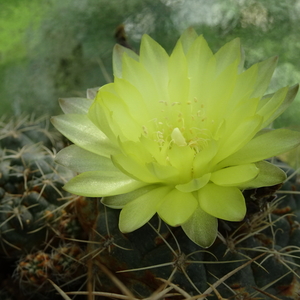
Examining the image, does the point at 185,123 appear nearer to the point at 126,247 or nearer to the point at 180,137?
the point at 180,137

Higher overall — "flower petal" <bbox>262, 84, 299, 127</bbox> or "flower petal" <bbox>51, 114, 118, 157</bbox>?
"flower petal" <bbox>51, 114, 118, 157</bbox>

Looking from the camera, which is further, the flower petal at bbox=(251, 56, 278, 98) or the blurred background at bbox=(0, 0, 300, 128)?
the blurred background at bbox=(0, 0, 300, 128)

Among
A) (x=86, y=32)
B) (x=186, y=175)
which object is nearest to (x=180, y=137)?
(x=186, y=175)

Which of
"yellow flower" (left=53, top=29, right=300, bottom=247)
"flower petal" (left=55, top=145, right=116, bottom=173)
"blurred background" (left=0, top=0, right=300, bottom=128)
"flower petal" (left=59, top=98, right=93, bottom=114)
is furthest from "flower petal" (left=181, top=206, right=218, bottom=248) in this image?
"blurred background" (left=0, top=0, right=300, bottom=128)

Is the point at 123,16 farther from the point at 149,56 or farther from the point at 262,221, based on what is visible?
the point at 262,221

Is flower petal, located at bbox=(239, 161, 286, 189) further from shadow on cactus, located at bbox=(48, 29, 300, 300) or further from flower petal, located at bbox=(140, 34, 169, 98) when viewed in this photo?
flower petal, located at bbox=(140, 34, 169, 98)
